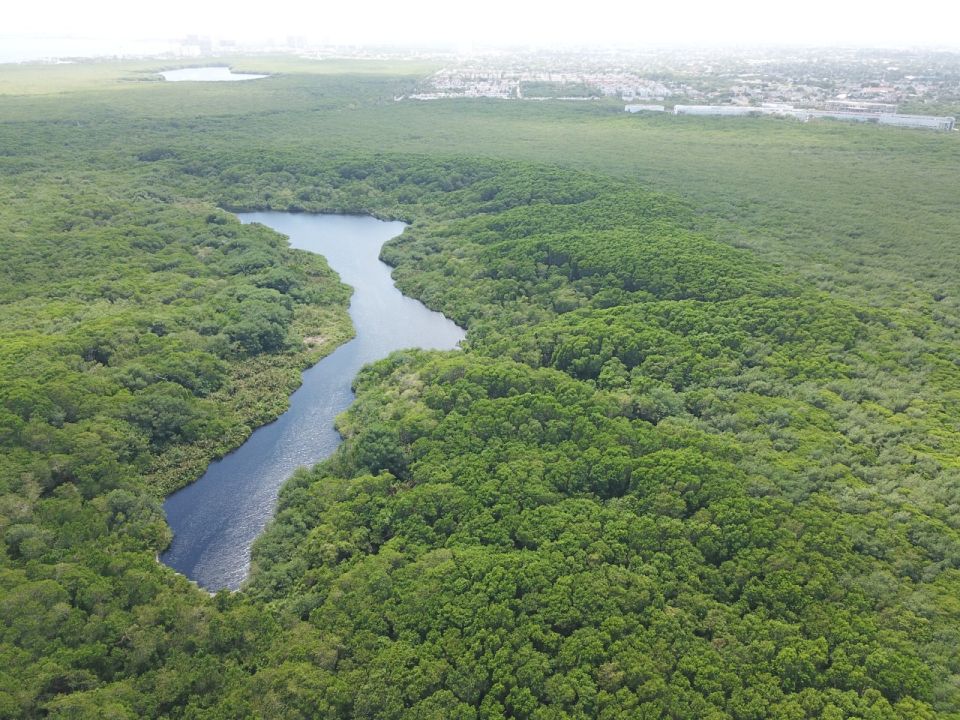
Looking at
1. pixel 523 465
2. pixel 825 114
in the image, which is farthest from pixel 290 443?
pixel 825 114

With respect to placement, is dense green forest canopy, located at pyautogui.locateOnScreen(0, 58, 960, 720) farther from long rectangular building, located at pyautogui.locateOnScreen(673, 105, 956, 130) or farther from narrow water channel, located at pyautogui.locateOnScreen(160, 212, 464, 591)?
long rectangular building, located at pyautogui.locateOnScreen(673, 105, 956, 130)

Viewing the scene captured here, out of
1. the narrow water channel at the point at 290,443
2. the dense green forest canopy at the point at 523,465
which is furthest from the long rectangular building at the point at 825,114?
the narrow water channel at the point at 290,443

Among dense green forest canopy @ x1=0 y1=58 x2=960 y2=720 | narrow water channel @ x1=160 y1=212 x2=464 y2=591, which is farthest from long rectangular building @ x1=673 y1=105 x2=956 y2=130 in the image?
narrow water channel @ x1=160 y1=212 x2=464 y2=591

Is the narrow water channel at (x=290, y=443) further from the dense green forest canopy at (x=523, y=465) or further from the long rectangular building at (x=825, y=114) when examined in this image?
the long rectangular building at (x=825, y=114)

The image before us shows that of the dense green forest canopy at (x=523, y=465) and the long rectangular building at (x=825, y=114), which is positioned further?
the long rectangular building at (x=825, y=114)

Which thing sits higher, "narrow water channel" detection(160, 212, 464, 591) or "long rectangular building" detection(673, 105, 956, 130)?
"long rectangular building" detection(673, 105, 956, 130)

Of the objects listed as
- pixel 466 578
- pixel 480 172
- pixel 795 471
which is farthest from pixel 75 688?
pixel 480 172

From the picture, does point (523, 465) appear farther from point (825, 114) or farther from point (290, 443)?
point (825, 114)
